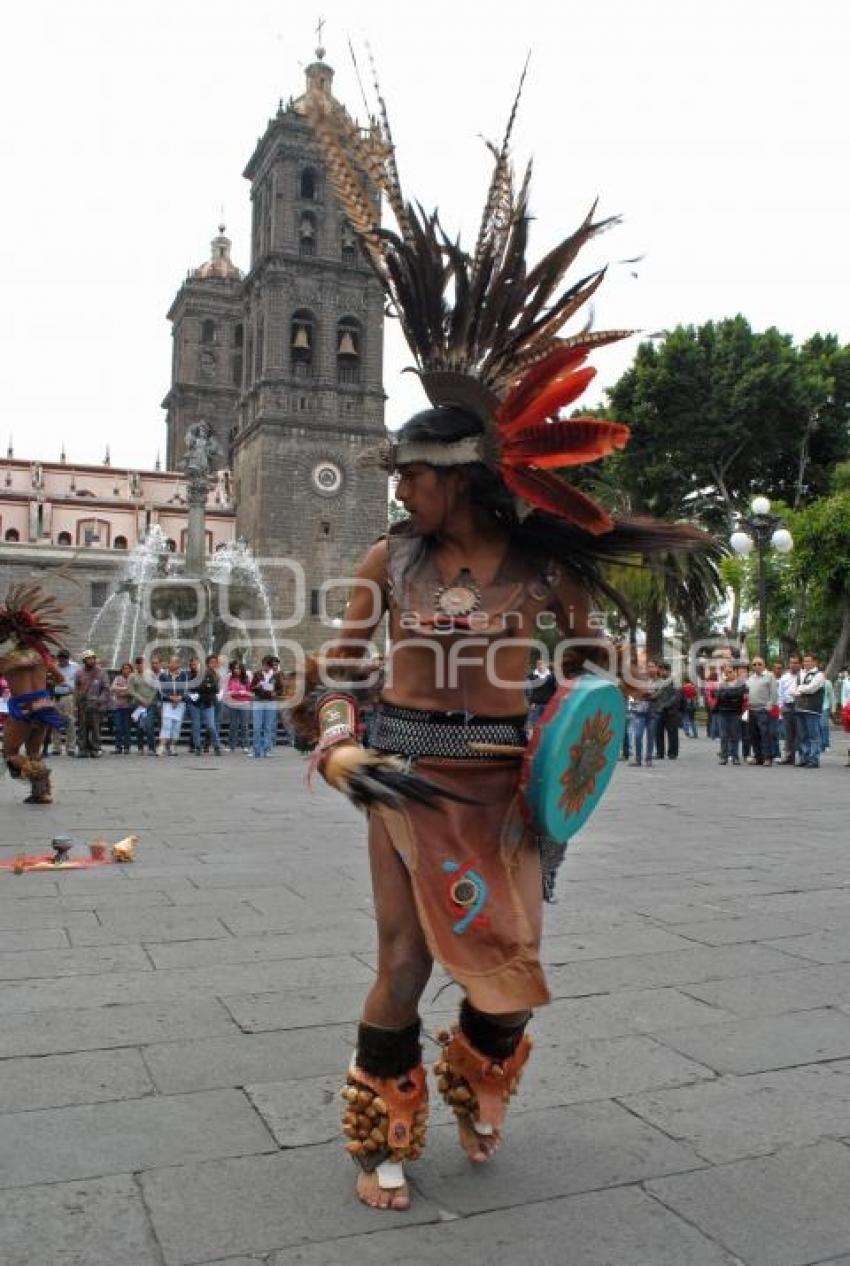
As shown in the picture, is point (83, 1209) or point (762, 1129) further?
point (762, 1129)

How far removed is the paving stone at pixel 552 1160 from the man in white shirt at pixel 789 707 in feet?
46.2

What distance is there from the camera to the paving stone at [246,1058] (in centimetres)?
331

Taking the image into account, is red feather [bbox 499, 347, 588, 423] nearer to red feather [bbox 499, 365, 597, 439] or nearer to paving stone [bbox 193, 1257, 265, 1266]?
red feather [bbox 499, 365, 597, 439]

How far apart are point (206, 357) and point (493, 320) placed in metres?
79.7

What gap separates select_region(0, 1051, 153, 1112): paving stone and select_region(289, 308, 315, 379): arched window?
55801 millimetres

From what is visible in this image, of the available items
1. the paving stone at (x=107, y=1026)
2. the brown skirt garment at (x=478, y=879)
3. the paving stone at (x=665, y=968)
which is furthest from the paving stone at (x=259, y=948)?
the brown skirt garment at (x=478, y=879)

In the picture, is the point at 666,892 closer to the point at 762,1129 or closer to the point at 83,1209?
the point at 762,1129

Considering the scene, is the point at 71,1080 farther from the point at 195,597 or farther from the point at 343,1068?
the point at 195,597

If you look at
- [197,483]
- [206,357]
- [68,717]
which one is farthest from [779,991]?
[206,357]

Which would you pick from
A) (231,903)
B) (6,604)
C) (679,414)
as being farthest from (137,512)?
(231,903)

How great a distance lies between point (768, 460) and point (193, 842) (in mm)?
32601

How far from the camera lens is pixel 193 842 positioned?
26.8 ft

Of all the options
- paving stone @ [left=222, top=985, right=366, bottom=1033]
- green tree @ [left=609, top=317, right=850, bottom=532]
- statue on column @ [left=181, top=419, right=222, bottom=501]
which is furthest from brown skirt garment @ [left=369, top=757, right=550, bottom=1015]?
green tree @ [left=609, top=317, right=850, bottom=532]

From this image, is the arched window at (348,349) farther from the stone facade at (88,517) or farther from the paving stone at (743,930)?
the paving stone at (743,930)
